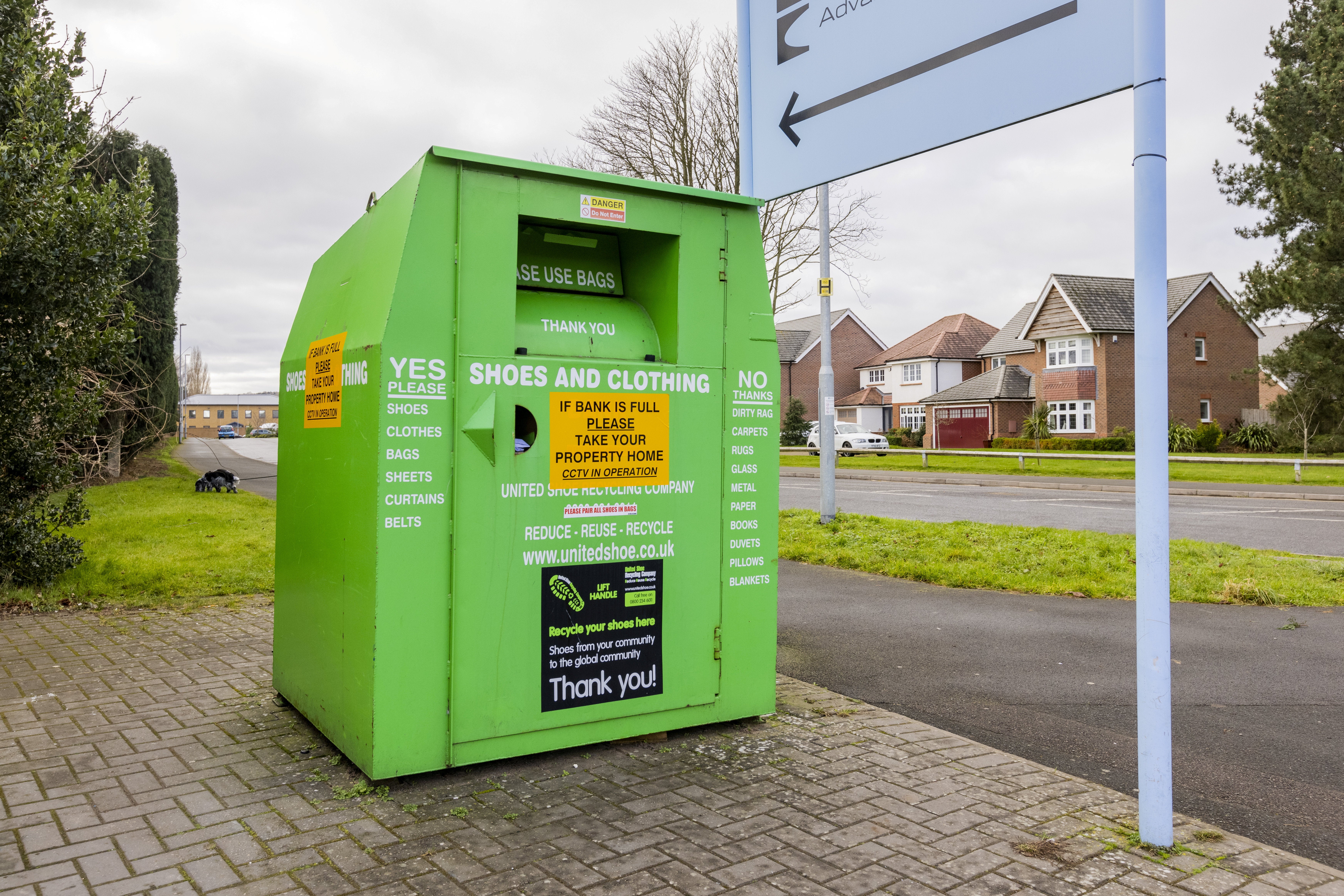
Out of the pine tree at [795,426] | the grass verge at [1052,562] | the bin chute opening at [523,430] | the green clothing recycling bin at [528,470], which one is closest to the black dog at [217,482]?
the grass verge at [1052,562]

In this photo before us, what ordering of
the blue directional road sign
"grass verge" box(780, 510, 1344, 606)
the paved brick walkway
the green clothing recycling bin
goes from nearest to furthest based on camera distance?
the paved brick walkway
the green clothing recycling bin
the blue directional road sign
"grass verge" box(780, 510, 1344, 606)

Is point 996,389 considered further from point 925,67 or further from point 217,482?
point 925,67

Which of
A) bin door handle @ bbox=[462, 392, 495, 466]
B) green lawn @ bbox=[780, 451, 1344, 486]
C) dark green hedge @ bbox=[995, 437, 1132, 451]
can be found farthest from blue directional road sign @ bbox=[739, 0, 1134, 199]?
dark green hedge @ bbox=[995, 437, 1132, 451]

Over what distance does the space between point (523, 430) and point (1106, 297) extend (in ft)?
156

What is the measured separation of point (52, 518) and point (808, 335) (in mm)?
59029

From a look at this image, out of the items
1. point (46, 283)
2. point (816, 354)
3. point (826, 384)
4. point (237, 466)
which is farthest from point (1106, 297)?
point (46, 283)

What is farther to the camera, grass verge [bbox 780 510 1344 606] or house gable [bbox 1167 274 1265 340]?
house gable [bbox 1167 274 1265 340]

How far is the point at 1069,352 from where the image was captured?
148 feet

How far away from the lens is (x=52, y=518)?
8.21 meters

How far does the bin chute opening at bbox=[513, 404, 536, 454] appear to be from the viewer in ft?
12.4

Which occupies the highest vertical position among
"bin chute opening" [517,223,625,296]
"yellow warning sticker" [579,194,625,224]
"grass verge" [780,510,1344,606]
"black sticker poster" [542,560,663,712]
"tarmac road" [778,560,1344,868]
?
"yellow warning sticker" [579,194,625,224]

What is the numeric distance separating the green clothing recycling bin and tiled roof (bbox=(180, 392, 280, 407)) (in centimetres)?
14408

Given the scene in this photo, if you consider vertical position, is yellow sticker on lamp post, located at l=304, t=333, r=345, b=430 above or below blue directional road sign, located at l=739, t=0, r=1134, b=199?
below

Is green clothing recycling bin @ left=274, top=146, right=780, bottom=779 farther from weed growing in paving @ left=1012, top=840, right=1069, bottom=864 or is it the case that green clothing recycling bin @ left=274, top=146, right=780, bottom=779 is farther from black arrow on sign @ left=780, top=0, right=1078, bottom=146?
weed growing in paving @ left=1012, top=840, right=1069, bottom=864
